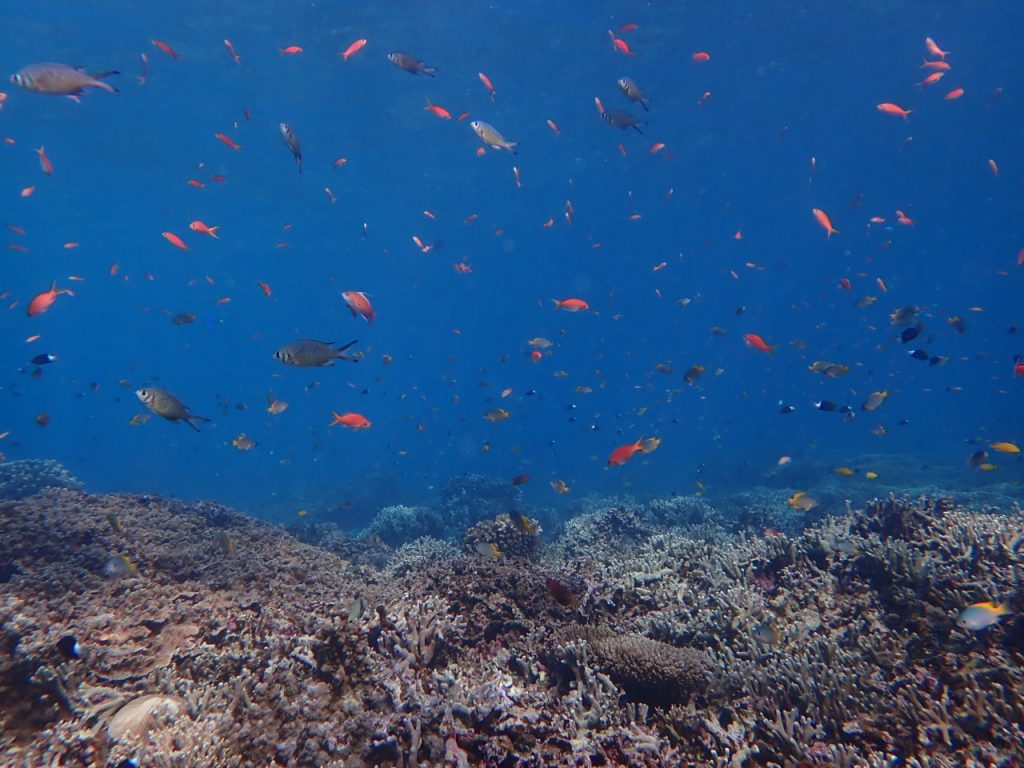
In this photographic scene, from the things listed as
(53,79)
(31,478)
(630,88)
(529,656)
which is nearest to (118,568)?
(529,656)

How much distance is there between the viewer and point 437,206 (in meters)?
46.7

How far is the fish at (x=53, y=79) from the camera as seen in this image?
555cm

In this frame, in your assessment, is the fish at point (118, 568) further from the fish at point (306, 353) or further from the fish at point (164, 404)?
the fish at point (306, 353)

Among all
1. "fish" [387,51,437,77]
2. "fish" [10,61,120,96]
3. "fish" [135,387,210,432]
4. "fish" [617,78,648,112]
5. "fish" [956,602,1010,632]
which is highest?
"fish" [617,78,648,112]

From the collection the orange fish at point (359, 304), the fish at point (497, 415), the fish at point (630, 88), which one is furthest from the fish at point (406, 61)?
the fish at point (497, 415)

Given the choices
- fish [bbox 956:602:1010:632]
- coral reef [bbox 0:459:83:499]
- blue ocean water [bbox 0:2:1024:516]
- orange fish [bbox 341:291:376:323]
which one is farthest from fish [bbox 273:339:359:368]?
coral reef [bbox 0:459:83:499]

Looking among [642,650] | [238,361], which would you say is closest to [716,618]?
[642,650]

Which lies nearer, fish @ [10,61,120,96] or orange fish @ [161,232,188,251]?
fish @ [10,61,120,96]

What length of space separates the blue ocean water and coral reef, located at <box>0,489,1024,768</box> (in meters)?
8.45

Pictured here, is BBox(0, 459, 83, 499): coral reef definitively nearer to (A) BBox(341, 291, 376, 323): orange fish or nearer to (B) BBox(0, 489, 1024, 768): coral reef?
(B) BBox(0, 489, 1024, 768): coral reef

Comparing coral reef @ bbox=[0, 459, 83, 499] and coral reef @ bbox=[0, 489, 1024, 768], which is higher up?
coral reef @ bbox=[0, 489, 1024, 768]

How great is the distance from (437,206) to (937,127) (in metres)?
39.4

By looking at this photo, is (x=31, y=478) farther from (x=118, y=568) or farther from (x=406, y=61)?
(x=406, y=61)

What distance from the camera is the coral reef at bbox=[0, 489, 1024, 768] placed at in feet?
11.7
